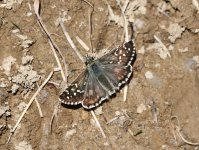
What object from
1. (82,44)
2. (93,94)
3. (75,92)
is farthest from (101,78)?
(82,44)

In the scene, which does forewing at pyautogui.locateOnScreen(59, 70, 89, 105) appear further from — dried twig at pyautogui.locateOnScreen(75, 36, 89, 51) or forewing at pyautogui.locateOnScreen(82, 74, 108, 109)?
dried twig at pyautogui.locateOnScreen(75, 36, 89, 51)

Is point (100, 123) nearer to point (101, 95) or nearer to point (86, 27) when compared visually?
point (101, 95)

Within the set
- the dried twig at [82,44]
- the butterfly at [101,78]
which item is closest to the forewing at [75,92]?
the butterfly at [101,78]

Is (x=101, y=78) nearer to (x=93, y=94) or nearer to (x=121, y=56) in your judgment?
(x=93, y=94)

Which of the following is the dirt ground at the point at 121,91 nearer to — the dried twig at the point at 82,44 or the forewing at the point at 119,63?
the dried twig at the point at 82,44

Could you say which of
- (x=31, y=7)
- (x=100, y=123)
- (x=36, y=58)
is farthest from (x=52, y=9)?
(x=100, y=123)
